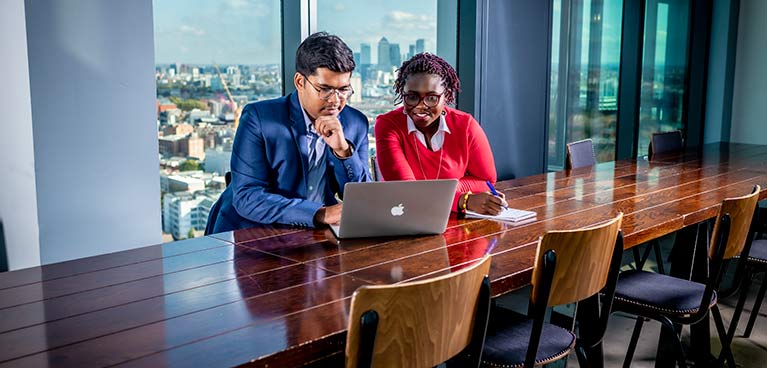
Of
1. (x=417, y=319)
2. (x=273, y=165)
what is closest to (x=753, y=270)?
(x=273, y=165)

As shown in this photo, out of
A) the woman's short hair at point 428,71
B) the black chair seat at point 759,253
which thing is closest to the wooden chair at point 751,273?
the black chair seat at point 759,253

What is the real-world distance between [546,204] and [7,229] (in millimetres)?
2064

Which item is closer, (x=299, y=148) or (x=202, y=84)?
(x=299, y=148)

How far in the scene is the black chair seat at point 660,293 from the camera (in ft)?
8.52

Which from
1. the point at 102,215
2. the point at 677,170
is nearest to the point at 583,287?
the point at 102,215

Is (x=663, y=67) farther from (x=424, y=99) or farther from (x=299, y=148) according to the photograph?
(x=299, y=148)

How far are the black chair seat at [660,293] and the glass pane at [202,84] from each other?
2.00m

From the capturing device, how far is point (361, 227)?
7.34 feet

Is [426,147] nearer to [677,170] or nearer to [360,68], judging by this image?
[360,68]

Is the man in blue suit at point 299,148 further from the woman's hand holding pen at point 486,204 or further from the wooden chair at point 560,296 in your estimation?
the wooden chair at point 560,296

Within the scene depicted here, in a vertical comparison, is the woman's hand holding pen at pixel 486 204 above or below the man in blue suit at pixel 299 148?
below

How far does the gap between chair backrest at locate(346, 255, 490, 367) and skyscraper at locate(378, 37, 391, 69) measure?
2754mm

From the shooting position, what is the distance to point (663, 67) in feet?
22.0

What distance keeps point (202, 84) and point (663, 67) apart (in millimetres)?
4825
